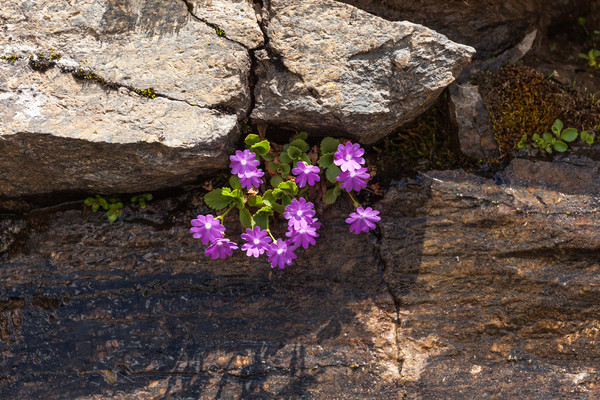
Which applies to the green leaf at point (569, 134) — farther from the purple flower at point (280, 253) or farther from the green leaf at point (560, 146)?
the purple flower at point (280, 253)

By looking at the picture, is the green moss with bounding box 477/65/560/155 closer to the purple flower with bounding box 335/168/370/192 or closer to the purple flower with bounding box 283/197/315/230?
the purple flower with bounding box 335/168/370/192

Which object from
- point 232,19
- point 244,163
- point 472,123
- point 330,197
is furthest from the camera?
point 472,123

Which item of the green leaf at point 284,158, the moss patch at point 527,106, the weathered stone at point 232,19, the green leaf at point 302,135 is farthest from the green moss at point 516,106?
the weathered stone at point 232,19

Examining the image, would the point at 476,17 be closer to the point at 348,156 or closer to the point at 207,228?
A: the point at 348,156

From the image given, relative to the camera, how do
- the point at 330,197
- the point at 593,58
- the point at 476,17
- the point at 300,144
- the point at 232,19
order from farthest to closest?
the point at 593,58
the point at 476,17
the point at 330,197
the point at 300,144
the point at 232,19

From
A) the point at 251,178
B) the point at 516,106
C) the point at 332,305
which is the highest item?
the point at 516,106

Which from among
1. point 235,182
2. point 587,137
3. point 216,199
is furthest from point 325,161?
point 587,137

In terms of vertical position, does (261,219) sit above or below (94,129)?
below
